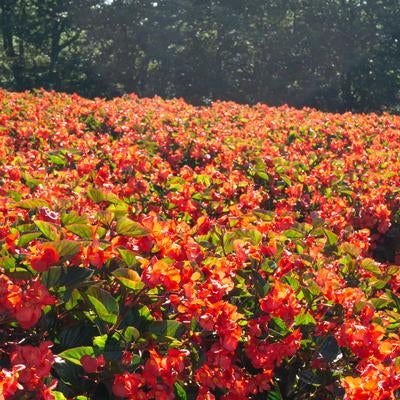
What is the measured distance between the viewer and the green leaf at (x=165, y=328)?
1.82 m

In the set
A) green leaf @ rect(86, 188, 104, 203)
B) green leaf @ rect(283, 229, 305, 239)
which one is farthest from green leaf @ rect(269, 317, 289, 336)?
green leaf @ rect(86, 188, 104, 203)

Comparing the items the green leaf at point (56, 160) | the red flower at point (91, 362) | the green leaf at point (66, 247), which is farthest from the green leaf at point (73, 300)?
the green leaf at point (56, 160)

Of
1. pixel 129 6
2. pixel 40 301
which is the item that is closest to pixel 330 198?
pixel 40 301

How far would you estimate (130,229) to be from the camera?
212 centimetres

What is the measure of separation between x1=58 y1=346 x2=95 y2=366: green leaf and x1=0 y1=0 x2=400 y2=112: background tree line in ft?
71.1

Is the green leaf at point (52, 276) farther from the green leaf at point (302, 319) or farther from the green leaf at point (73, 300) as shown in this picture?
the green leaf at point (302, 319)

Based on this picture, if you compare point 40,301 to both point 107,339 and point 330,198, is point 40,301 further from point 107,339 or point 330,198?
point 330,198

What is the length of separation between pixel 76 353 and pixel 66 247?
295mm

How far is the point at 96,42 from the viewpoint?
2406 centimetres

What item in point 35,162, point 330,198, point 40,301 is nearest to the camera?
point 40,301

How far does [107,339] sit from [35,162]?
9.09ft

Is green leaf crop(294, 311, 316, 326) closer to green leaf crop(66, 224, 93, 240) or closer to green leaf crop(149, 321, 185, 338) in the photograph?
green leaf crop(149, 321, 185, 338)

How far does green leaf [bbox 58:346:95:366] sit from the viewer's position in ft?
5.43

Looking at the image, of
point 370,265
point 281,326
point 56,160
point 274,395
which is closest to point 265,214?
point 370,265
